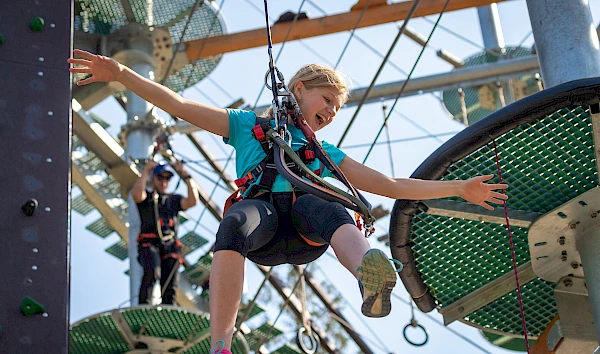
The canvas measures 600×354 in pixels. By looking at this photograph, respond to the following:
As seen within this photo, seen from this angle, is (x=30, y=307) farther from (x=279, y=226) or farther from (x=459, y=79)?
(x=459, y=79)

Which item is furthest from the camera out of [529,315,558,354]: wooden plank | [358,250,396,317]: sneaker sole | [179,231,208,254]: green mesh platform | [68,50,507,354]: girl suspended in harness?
[179,231,208,254]: green mesh platform

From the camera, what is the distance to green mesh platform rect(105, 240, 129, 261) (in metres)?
12.9

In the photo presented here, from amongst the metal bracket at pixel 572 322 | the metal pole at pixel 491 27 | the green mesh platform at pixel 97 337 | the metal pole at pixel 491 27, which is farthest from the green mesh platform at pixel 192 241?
the metal bracket at pixel 572 322

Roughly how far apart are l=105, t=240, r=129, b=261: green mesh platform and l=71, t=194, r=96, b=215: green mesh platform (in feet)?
1.71

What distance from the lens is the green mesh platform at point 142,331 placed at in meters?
8.66

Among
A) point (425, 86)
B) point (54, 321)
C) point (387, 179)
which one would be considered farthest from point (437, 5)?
point (54, 321)

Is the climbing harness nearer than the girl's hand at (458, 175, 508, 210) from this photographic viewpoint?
Yes

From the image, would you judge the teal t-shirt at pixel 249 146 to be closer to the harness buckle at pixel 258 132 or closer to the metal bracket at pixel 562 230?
the harness buckle at pixel 258 132

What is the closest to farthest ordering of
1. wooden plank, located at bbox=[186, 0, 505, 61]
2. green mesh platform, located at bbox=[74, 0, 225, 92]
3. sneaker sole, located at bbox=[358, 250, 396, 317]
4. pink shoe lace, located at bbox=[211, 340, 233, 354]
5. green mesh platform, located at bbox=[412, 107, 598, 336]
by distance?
1. sneaker sole, located at bbox=[358, 250, 396, 317]
2. pink shoe lace, located at bbox=[211, 340, 233, 354]
3. green mesh platform, located at bbox=[412, 107, 598, 336]
4. green mesh platform, located at bbox=[74, 0, 225, 92]
5. wooden plank, located at bbox=[186, 0, 505, 61]

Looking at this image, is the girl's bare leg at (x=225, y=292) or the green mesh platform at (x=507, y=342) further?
the green mesh platform at (x=507, y=342)

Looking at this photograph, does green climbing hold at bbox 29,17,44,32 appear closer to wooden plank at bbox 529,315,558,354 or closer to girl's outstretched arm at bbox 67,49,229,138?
girl's outstretched arm at bbox 67,49,229,138

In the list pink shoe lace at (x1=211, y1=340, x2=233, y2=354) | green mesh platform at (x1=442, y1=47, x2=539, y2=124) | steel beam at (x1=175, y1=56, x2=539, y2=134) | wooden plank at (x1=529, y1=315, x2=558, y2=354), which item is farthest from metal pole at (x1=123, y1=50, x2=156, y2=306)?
pink shoe lace at (x1=211, y1=340, x2=233, y2=354)

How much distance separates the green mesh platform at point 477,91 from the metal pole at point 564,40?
7.75m

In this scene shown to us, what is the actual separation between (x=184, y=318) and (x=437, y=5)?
3951 millimetres
